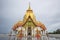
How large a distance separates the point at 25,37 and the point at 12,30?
26 cm

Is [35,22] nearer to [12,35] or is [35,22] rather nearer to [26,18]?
[26,18]

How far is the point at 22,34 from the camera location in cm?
392

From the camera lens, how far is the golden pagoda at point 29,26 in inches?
158

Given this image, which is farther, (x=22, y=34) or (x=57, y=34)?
(x=57, y=34)

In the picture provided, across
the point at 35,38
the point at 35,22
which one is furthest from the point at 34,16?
the point at 35,38

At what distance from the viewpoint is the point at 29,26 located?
4086 mm

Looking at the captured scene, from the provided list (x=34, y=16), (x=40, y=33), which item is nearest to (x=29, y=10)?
(x=34, y=16)

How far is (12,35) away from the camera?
13.4 feet

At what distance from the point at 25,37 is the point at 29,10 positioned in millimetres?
494

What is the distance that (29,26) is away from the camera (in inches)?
161

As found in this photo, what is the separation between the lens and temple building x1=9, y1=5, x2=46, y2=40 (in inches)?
158

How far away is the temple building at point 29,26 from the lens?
402 cm

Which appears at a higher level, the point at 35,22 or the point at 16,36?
the point at 35,22

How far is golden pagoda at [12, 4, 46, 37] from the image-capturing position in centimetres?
401
